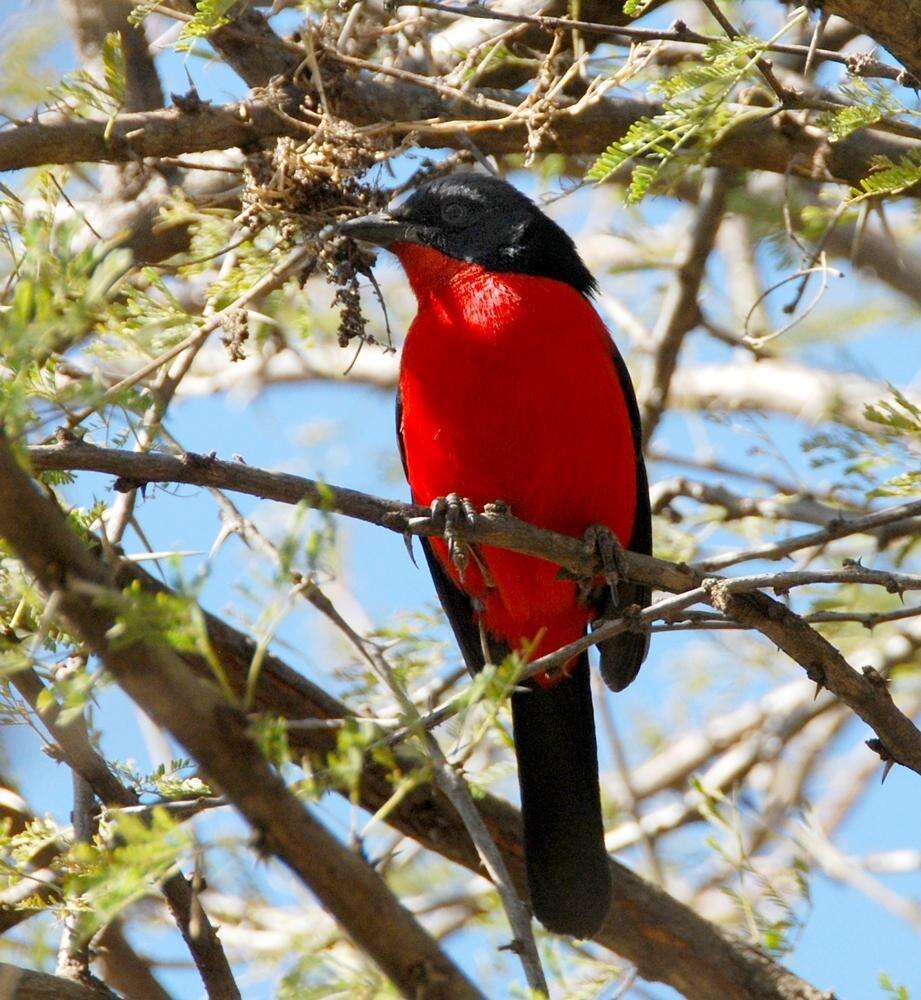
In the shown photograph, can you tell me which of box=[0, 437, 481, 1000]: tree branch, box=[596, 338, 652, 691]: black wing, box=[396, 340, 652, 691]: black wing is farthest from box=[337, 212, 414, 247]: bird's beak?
box=[0, 437, 481, 1000]: tree branch

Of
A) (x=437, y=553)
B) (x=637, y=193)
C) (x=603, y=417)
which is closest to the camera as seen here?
(x=637, y=193)

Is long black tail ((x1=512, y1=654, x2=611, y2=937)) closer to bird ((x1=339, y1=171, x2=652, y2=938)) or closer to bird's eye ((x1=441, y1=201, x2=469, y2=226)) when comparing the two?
bird ((x1=339, y1=171, x2=652, y2=938))

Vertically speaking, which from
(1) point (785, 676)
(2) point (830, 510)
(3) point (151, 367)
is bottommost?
(3) point (151, 367)

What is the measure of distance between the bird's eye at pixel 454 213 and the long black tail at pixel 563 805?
5.47 ft

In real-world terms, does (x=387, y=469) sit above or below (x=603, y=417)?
above

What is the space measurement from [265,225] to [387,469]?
341 centimetres

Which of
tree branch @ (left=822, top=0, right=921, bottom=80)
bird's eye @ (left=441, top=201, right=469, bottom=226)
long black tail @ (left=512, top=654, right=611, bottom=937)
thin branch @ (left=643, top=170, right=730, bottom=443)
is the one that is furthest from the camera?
thin branch @ (left=643, top=170, right=730, bottom=443)

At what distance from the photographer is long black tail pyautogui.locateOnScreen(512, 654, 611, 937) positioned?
4.47 meters

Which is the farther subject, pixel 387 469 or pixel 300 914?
pixel 387 469

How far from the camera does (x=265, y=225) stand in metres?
4.41

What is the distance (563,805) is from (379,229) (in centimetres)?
207

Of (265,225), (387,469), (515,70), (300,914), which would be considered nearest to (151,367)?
(265,225)

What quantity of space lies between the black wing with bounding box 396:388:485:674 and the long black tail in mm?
242

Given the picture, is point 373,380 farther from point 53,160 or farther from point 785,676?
point 53,160
